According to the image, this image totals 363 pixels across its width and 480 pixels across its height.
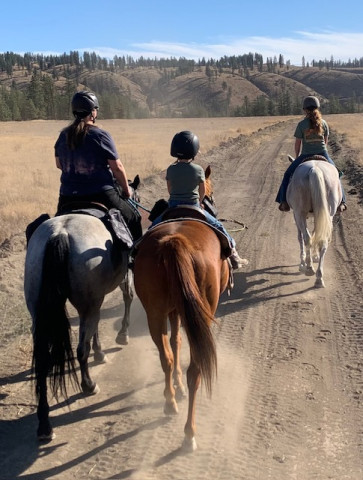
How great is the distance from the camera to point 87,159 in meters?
4.93

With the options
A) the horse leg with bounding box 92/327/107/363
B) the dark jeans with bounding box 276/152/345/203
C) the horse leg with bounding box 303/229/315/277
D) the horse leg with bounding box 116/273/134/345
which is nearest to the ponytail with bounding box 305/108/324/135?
the dark jeans with bounding box 276/152/345/203

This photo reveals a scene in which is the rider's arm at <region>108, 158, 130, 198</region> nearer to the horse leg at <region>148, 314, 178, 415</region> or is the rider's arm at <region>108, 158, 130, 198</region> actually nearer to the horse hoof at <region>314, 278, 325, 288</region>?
the horse leg at <region>148, 314, 178, 415</region>

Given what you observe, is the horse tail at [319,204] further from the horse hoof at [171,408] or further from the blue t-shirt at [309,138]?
the horse hoof at [171,408]

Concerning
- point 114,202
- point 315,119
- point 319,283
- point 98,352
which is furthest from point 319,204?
point 98,352

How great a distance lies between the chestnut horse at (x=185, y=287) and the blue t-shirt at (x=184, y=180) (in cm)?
50

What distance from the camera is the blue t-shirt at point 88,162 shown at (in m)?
4.89

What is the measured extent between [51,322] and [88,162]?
5.66 feet

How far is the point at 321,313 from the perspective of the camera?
6770mm

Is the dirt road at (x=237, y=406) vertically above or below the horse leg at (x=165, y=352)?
below

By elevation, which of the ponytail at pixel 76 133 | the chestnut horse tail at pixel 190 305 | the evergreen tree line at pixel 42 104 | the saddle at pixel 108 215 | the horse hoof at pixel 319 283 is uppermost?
the evergreen tree line at pixel 42 104

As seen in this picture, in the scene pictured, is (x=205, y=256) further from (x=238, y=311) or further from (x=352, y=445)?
(x=238, y=311)

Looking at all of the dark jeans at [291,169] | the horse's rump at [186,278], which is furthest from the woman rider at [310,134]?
the horse's rump at [186,278]

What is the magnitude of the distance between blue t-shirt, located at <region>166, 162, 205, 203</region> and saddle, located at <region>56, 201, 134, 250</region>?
2.04ft

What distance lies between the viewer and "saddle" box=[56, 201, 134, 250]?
4.82 meters
